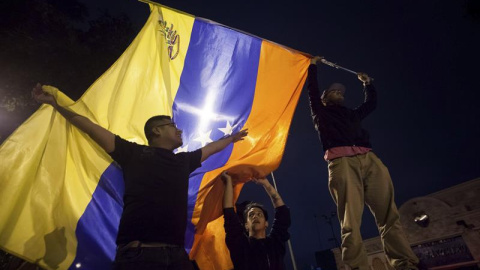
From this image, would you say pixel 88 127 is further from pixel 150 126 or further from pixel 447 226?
pixel 447 226

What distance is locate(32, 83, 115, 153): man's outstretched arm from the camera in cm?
239

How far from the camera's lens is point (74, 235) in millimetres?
2711

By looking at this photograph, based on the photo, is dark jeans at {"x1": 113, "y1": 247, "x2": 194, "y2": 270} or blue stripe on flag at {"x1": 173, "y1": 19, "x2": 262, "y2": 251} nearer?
dark jeans at {"x1": 113, "y1": 247, "x2": 194, "y2": 270}

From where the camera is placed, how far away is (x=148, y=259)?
182cm

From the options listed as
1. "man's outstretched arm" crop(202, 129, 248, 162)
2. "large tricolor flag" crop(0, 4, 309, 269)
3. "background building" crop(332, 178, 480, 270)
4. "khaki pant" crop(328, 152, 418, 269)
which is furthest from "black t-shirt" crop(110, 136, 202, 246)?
"background building" crop(332, 178, 480, 270)

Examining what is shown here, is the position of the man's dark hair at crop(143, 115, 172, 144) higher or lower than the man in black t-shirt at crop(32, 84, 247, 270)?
higher

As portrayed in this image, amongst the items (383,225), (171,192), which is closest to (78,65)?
(171,192)

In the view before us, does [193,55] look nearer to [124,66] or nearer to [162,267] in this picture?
[124,66]

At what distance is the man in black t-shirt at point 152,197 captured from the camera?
6.17 feet

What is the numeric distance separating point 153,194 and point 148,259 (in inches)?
18.9

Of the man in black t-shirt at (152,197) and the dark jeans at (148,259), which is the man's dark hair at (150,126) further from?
the dark jeans at (148,259)

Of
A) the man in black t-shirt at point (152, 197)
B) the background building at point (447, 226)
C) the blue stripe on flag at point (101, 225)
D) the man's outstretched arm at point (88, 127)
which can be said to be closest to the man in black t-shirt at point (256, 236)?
the man in black t-shirt at point (152, 197)

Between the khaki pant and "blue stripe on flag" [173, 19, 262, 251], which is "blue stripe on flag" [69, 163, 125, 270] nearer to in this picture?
"blue stripe on flag" [173, 19, 262, 251]

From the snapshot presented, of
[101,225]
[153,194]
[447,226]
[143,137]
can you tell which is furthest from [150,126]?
[447,226]
